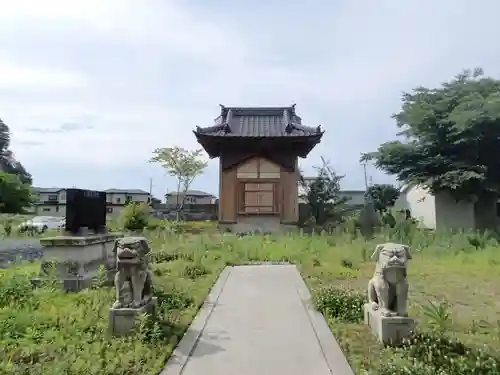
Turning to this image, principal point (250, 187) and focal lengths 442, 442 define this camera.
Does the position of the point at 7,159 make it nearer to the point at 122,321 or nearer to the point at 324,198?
the point at 324,198

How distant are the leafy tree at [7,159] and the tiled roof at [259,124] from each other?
25329 millimetres

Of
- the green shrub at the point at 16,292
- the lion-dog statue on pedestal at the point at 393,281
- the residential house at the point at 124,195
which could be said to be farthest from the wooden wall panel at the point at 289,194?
the residential house at the point at 124,195

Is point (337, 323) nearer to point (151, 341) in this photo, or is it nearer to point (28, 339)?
point (151, 341)

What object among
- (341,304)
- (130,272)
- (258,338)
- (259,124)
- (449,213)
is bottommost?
(258,338)

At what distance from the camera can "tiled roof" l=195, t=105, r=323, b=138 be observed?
18781mm

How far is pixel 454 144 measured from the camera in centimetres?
1694

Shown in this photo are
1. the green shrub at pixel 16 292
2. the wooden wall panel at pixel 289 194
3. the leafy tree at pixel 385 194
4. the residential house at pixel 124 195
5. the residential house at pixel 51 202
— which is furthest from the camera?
the residential house at pixel 124 195

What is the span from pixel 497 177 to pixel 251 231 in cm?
988

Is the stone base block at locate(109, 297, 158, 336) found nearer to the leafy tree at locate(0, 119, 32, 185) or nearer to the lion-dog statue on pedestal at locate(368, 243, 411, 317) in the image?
the lion-dog statue on pedestal at locate(368, 243, 411, 317)

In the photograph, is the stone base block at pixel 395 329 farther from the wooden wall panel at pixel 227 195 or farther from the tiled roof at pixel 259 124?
the tiled roof at pixel 259 124

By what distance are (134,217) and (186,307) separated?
11.8m

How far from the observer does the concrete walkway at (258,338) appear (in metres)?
3.89

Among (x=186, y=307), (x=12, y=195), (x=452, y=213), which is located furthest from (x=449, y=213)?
(x=12, y=195)

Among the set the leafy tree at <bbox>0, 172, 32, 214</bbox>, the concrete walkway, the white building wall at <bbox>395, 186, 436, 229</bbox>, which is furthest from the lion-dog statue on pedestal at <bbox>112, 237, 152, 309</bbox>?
the leafy tree at <bbox>0, 172, 32, 214</bbox>
